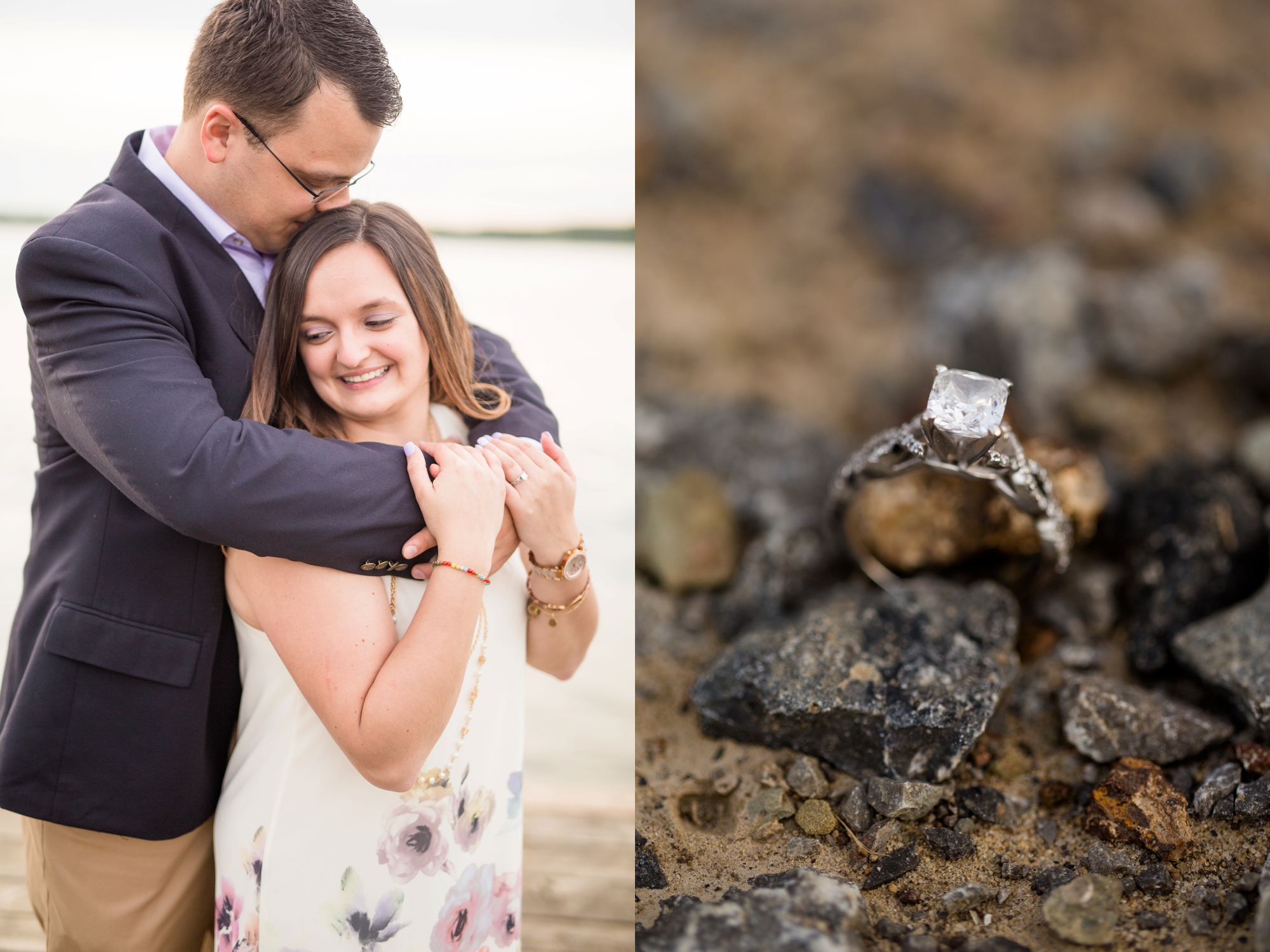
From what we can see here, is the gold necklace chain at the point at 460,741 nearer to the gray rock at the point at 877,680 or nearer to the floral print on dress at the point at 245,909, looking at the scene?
the floral print on dress at the point at 245,909

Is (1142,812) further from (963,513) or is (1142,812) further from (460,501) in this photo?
(460,501)

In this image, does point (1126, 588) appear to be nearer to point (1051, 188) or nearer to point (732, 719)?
point (732, 719)

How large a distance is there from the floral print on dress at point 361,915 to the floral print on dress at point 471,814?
0.11 m

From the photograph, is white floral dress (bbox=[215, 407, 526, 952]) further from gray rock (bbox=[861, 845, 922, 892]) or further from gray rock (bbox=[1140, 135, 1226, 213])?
gray rock (bbox=[1140, 135, 1226, 213])

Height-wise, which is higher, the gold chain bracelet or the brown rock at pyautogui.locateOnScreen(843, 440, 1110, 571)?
the brown rock at pyautogui.locateOnScreen(843, 440, 1110, 571)

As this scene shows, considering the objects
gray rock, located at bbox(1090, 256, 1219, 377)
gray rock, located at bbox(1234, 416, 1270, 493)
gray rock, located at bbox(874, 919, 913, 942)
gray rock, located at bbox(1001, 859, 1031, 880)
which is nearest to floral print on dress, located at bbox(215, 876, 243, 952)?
gray rock, located at bbox(874, 919, 913, 942)

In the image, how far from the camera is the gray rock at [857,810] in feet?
4.79

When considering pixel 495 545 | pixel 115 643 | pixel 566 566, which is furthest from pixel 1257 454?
pixel 115 643

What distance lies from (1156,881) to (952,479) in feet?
2.65

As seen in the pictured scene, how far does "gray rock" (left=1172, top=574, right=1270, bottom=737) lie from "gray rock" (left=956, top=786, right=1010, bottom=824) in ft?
1.47

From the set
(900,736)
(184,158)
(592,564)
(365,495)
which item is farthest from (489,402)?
(592,564)

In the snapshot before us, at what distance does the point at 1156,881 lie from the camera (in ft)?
4.39

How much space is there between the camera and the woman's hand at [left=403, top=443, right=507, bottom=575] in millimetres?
1204

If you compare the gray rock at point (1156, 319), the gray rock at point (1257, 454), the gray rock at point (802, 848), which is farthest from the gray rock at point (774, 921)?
the gray rock at point (1156, 319)
